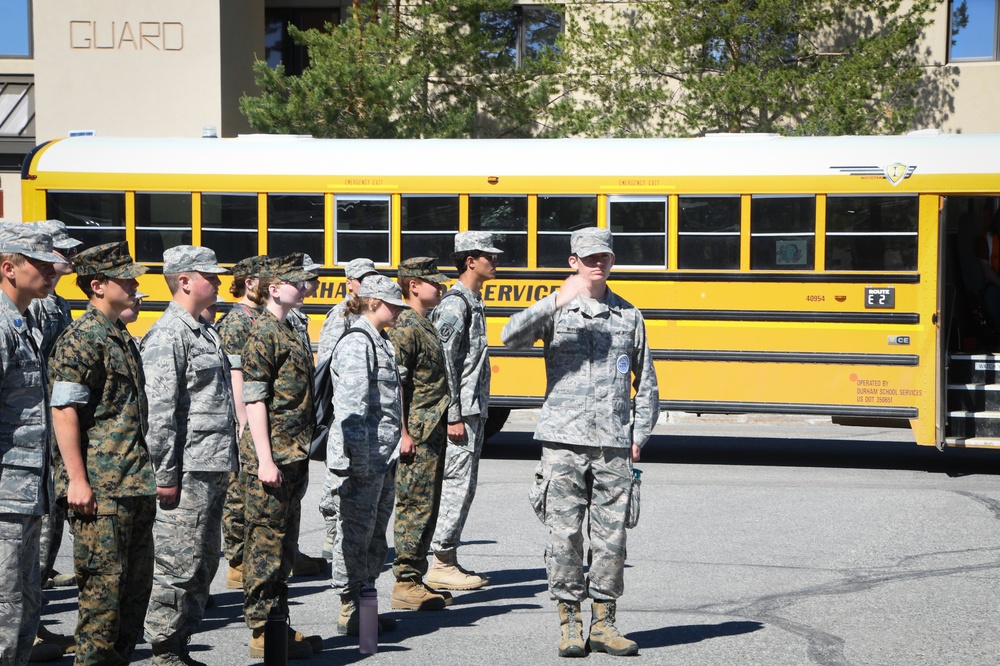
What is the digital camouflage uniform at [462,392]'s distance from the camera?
700 cm

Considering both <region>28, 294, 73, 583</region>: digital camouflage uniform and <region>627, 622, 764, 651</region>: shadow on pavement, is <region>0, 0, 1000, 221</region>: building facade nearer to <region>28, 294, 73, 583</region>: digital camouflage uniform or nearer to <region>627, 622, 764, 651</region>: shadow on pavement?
<region>28, 294, 73, 583</region>: digital camouflage uniform

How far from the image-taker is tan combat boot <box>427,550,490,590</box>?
7113 millimetres

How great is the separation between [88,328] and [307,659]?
1.84m

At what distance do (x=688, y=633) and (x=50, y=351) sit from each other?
3528 mm

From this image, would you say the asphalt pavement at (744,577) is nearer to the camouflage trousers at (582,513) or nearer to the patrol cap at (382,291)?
the camouflage trousers at (582,513)

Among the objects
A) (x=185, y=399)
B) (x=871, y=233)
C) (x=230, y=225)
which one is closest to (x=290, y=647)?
(x=185, y=399)

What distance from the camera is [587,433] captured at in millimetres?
5711

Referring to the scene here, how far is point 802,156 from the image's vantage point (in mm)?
11539

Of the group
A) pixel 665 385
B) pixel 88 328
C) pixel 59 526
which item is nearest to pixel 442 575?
pixel 59 526

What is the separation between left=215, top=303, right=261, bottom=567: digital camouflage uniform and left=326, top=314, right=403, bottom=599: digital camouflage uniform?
67 centimetres

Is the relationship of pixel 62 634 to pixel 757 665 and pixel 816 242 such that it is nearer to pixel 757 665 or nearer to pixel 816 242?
pixel 757 665

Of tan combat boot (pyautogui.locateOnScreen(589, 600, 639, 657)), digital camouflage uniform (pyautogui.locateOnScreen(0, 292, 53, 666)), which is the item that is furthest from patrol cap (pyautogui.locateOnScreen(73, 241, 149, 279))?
tan combat boot (pyautogui.locateOnScreen(589, 600, 639, 657))

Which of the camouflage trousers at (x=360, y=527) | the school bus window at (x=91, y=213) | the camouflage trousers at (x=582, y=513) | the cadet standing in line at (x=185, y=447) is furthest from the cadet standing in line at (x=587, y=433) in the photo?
the school bus window at (x=91, y=213)

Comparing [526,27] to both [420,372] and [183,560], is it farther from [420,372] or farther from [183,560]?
[183,560]
